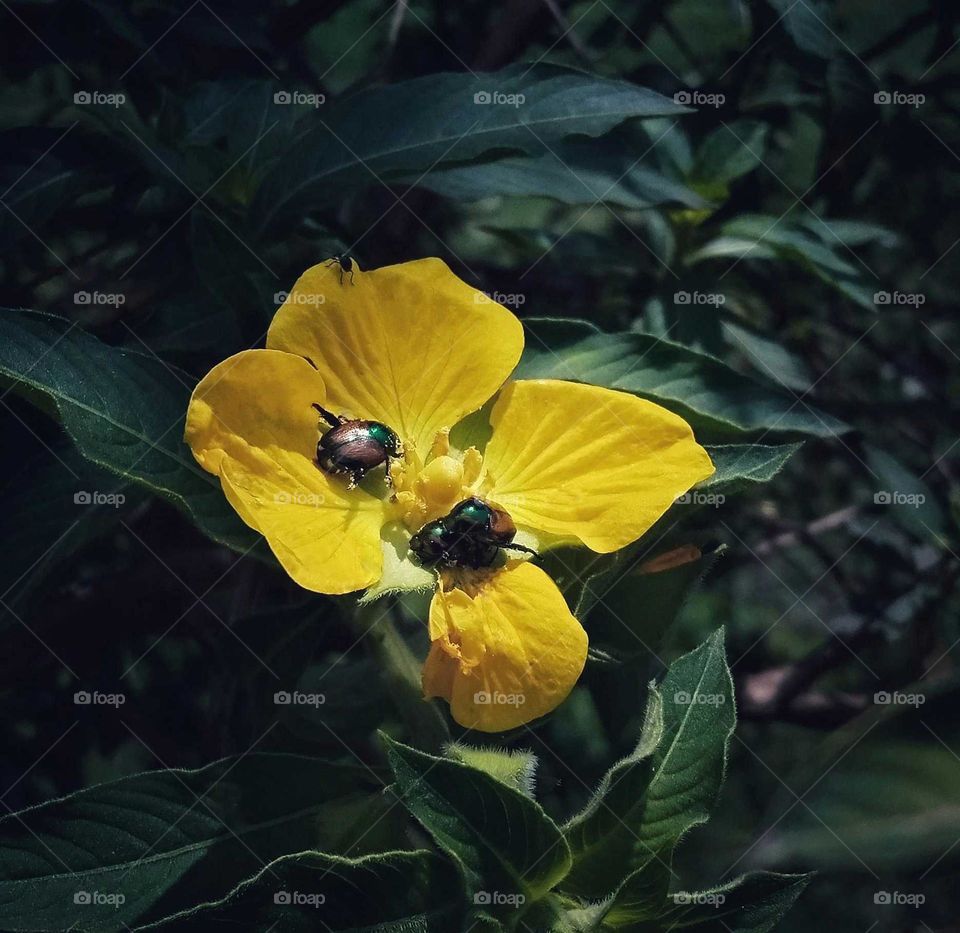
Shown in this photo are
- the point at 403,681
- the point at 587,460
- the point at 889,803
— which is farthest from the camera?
the point at 587,460

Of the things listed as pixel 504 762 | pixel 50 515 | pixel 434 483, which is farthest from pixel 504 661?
pixel 50 515

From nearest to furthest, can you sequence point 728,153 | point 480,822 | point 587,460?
point 480,822 < point 587,460 < point 728,153

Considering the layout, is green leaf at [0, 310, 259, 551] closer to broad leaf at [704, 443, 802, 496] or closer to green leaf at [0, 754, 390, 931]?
green leaf at [0, 754, 390, 931]

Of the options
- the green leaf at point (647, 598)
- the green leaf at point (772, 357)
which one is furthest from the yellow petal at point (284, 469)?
the green leaf at point (772, 357)

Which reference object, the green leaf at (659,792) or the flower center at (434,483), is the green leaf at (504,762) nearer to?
the green leaf at (659,792)

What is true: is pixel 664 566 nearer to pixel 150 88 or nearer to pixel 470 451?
pixel 470 451

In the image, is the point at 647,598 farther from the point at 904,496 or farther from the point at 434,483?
the point at 904,496
